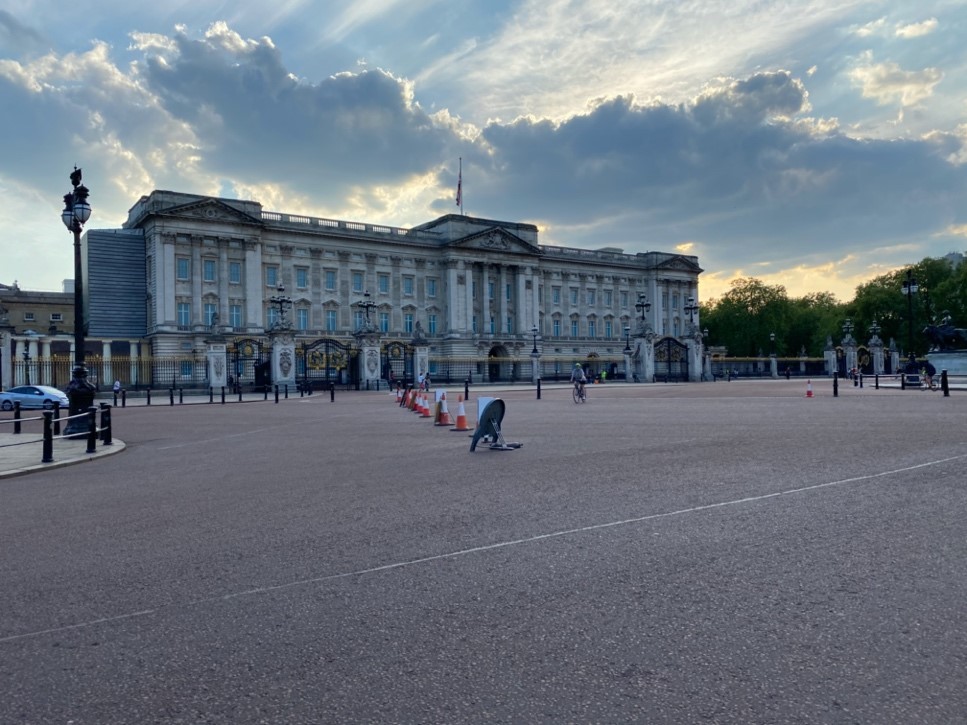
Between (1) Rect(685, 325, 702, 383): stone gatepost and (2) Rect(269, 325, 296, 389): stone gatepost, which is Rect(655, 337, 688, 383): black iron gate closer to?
(1) Rect(685, 325, 702, 383): stone gatepost

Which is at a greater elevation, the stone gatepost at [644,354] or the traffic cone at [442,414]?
the stone gatepost at [644,354]

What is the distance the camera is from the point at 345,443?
14.9 m

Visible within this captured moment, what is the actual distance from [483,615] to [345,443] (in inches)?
428

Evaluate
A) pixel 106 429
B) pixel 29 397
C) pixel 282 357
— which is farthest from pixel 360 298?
pixel 106 429

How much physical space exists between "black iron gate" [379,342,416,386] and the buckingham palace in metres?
0.30

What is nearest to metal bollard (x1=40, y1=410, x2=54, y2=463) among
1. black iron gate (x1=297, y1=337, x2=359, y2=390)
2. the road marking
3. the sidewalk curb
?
the sidewalk curb

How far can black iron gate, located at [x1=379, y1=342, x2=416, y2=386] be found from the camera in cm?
5481

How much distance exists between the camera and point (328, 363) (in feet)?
169

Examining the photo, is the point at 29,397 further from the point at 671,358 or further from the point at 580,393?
the point at 671,358

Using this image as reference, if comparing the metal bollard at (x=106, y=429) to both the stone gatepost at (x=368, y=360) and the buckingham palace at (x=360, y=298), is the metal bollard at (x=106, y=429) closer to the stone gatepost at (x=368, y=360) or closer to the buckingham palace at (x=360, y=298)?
the buckingham palace at (x=360, y=298)

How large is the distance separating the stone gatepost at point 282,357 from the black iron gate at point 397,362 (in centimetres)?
761

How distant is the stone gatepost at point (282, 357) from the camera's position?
4928 cm

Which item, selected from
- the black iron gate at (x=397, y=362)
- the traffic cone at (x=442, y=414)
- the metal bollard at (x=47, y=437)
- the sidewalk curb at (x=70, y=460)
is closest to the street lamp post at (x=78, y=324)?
the sidewalk curb at (x=70, y=460)

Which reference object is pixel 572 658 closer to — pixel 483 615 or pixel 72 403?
pixel 483 615
